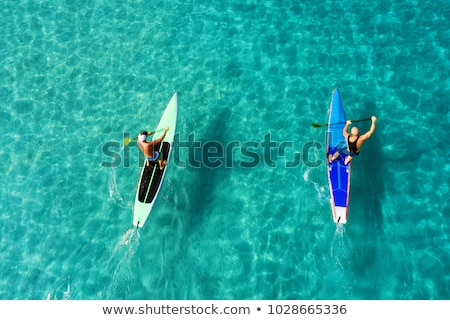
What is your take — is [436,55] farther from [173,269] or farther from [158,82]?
[173,269]

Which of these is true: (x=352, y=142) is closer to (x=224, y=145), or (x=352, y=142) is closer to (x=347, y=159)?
(x=347, y=159)

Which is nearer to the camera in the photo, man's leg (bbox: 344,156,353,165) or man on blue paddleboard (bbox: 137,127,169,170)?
man on blue paddleboard (bbox: 137,127,169,170)

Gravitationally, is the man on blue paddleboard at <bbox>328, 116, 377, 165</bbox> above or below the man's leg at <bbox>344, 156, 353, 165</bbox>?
above

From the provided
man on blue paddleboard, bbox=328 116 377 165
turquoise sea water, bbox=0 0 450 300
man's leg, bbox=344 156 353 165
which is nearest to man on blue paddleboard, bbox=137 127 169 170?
turquoise sea water, bbox=0 0 450 300

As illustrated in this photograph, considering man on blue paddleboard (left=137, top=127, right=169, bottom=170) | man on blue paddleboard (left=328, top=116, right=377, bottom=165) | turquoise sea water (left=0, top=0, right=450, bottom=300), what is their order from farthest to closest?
turquoise sea water (left=0, top=0, right=450, bottom=300), man on blue paddleboard (left=137, top=127, right=169, bottom=170), man on blue paddleboard (left=328, top=116, right=377, bottom=165)

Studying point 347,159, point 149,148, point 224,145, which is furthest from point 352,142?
point 149,148

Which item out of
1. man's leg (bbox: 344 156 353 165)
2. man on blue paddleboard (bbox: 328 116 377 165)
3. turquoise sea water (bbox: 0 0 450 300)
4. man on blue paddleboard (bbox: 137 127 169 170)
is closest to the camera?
man on blue paddleboard (bbox: 328 116 377 165)

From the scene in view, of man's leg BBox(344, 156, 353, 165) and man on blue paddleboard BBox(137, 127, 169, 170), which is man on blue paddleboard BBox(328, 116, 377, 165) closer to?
man's leg BBox(344, 156, 353, 165)
